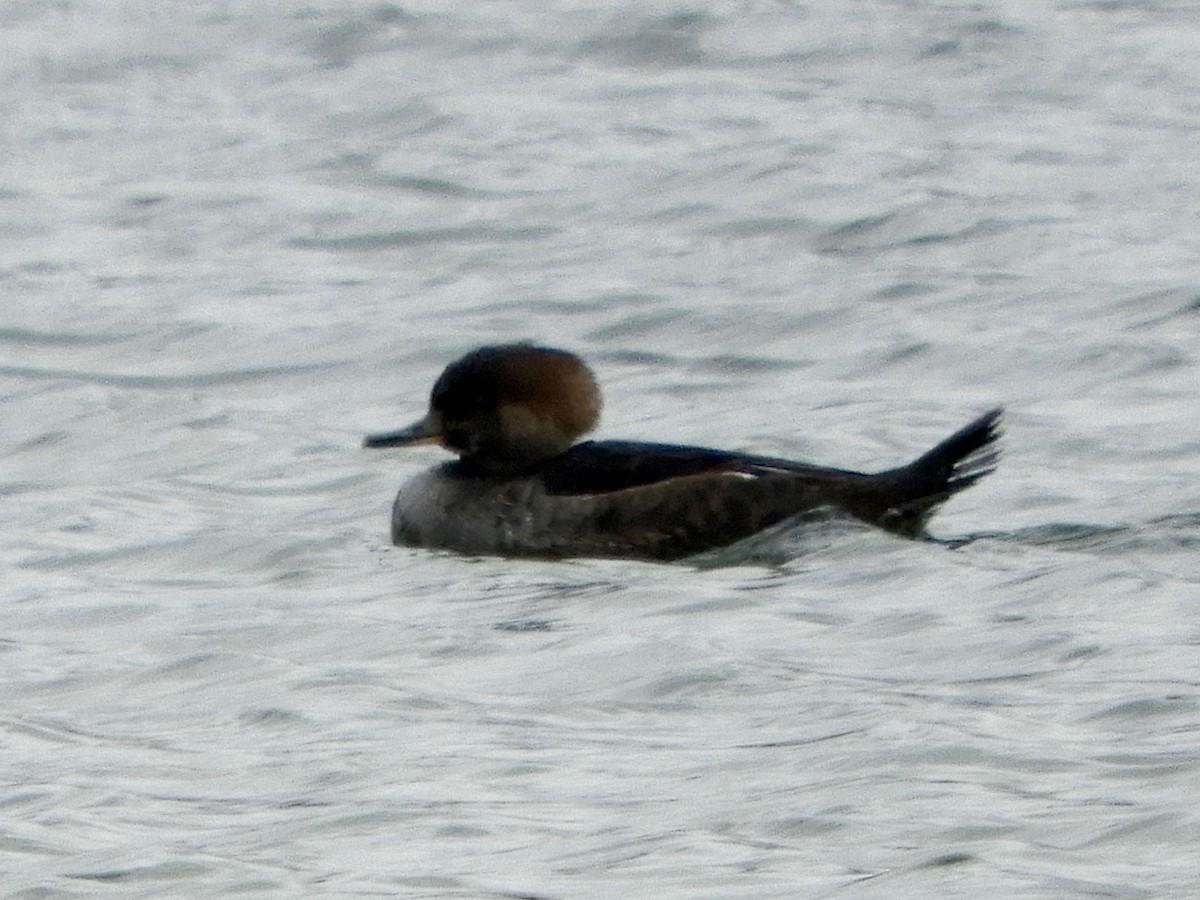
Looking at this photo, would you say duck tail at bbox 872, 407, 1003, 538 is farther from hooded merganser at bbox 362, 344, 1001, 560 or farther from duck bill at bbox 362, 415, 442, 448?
duck bill at bbox 362, 415, 442, 448

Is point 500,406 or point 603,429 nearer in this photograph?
point 500,406

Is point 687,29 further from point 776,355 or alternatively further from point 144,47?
point 776,355

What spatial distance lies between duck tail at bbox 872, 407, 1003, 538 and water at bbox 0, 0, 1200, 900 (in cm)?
16

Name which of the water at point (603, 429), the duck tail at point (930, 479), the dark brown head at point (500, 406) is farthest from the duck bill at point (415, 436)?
the duck tail at point (930, 479)

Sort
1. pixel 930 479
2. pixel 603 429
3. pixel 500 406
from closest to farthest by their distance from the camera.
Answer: pixel 930 479 → pixel 500 406 → pixel 603 429

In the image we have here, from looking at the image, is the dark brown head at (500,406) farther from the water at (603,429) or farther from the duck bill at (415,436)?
the water at (603,429)

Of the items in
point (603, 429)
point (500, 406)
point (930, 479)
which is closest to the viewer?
point (930, 479)

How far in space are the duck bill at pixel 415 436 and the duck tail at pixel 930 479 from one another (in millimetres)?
1401

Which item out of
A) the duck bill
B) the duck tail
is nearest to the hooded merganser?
the duck tail

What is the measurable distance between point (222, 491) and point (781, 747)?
396cm

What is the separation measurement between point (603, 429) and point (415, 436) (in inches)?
69.5

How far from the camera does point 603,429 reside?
445 inches

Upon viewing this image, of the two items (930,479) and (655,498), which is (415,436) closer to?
(655,498)

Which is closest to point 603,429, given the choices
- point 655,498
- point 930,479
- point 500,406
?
point 500,406
